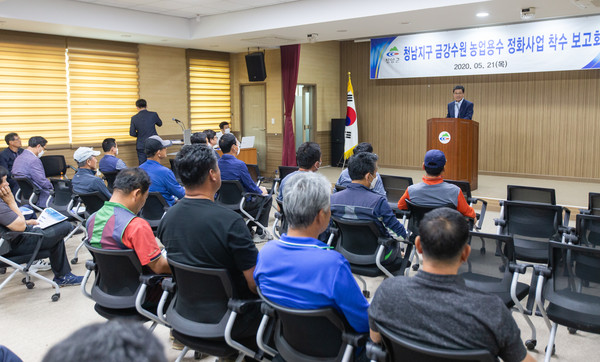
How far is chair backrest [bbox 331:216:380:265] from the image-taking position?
360cm

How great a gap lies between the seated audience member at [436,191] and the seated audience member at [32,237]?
3.02 meters

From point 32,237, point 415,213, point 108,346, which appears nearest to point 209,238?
point 108,346

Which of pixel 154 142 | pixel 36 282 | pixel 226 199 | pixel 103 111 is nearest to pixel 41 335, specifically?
pixel 36 282

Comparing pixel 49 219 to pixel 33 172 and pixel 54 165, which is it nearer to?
pixel 33 172

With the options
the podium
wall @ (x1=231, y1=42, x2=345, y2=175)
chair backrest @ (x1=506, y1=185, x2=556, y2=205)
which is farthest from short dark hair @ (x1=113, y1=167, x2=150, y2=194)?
wall @ (x1=231, y1=42, x2=345, y2=175)

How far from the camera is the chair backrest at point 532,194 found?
453cm

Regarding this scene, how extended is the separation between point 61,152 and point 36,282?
4.82 metres

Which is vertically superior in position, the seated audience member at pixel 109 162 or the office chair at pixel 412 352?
the seated audience member at pixel 109 162

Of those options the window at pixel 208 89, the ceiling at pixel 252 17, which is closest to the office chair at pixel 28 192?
the ceiling at pixel 252 17

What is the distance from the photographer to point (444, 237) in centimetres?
177

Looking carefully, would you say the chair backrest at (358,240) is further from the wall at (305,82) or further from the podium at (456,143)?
the wall at (305,82)

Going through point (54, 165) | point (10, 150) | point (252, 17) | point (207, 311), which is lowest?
point (207, 311)

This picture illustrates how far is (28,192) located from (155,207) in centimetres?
243

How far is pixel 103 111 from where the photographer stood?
31.0ft
